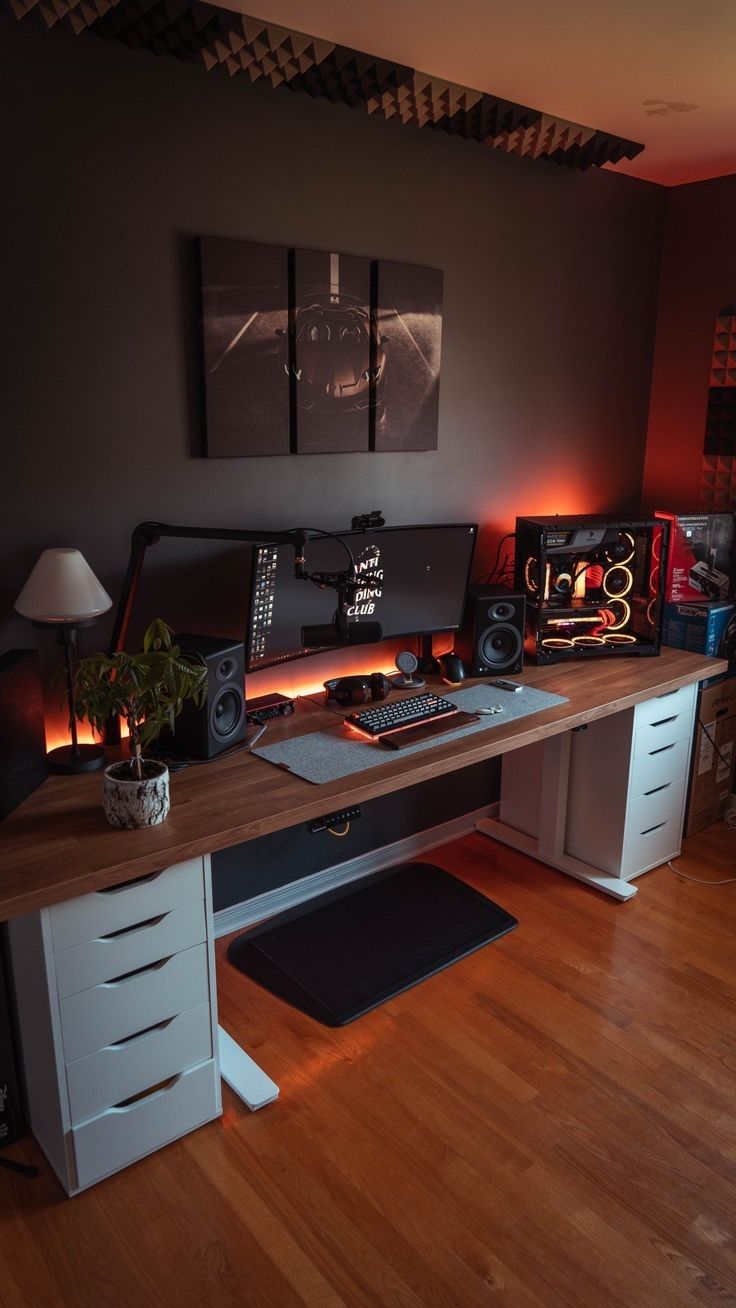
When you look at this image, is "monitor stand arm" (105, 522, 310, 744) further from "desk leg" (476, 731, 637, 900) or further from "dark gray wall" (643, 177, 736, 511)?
"dark gray wall" (643, 177, 736, 511)

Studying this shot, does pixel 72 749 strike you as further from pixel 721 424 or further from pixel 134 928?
pixel 721 424

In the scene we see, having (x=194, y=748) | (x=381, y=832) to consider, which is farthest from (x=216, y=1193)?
(x=381, y=832)

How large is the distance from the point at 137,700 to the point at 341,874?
138 centimetres

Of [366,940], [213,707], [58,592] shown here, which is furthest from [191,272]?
[366,940]

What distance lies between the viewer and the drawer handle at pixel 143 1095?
1.87 meters

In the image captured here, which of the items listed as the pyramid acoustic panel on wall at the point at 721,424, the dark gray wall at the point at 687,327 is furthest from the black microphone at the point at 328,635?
the dark gray wall at the point at 687,327

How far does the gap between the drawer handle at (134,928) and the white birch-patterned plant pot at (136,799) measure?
0.63 feet

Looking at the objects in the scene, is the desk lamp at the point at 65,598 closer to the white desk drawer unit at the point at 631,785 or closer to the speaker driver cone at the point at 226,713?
the speaker driver cone at the point at 226,713

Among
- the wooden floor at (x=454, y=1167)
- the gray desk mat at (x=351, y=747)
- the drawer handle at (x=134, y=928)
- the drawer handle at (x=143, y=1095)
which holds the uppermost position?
the gray desk mat at (x=351, y=747)

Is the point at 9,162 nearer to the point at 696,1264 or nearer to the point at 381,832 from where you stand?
the point at 381,832

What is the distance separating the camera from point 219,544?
2.46 m

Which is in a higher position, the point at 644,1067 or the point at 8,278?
the point at 8,278

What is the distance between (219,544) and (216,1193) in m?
1.55

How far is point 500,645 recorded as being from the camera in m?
2.86
